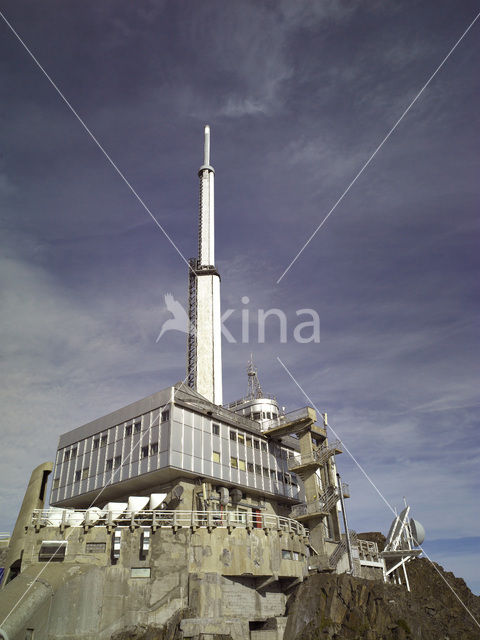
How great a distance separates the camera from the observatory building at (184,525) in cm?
3088

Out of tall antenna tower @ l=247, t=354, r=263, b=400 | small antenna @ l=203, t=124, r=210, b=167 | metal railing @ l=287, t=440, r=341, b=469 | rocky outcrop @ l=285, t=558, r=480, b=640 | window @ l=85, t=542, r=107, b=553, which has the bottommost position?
rocky outcrop @ l=285, t=558, r=480, b=640

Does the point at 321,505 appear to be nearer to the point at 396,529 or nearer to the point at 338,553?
the point at 338,553

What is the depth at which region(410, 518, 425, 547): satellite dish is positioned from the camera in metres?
54.9

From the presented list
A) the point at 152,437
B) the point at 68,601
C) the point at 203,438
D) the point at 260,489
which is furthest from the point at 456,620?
the point at 68,601

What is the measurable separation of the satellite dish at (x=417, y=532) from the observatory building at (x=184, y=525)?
33.1 inches

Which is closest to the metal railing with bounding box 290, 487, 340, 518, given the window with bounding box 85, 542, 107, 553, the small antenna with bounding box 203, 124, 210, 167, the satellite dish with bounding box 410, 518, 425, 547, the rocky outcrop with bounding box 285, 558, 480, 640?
the rocky outcrop with bounding box 285, 558, 480, 640

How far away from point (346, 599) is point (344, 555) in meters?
9.30

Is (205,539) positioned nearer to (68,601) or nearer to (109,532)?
(109,532)

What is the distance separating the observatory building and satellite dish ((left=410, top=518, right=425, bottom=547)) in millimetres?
842

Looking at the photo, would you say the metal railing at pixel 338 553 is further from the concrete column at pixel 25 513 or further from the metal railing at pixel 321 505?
the concrete column at pixel 25 513

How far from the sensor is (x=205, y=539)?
113ft

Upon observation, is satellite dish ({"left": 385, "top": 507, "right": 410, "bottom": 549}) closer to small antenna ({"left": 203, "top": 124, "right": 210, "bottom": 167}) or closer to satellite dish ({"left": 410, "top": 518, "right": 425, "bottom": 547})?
satellite dish ({"left": 410, "top": 518, "right": 425, "bottom": 547})

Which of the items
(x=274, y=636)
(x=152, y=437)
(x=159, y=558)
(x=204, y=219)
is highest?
(x=204, y=219)

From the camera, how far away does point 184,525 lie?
1355 inches
